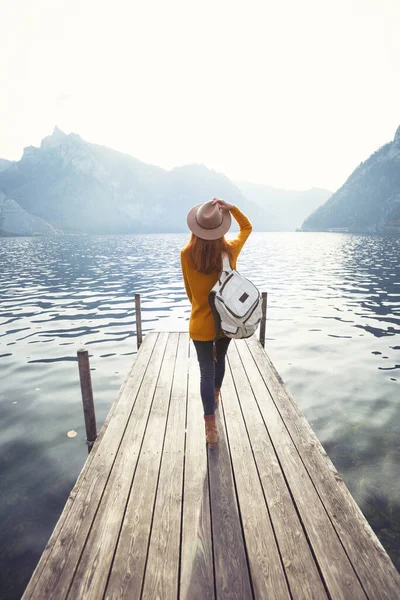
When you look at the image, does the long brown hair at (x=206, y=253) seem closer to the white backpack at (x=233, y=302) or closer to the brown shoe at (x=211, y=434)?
the white backpack at (x=233, y=302)

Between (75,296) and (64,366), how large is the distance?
34.0 feet

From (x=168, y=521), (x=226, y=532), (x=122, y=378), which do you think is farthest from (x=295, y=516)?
(x=122, y=378)

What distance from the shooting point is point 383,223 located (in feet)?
488

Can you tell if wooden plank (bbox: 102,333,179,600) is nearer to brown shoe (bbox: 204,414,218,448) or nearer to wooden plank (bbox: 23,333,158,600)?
wooden plank (bbox: 23,333,158,600)

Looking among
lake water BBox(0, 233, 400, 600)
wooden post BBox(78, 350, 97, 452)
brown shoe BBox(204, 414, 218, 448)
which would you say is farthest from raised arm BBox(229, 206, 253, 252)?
lake water BBox(0, 233, 400, 600)

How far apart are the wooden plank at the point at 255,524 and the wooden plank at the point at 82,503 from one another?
1.41 m

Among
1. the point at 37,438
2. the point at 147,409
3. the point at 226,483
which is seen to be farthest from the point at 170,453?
the point at 37,438

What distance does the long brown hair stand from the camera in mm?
3018

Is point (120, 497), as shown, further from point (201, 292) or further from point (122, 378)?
point (122, 378)

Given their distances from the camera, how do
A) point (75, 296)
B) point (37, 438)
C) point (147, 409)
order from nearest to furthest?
point (147, 409)
point (37, 438)
point (75, 296)

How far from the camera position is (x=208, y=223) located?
9.61 ft

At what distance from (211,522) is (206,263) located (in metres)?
2.35

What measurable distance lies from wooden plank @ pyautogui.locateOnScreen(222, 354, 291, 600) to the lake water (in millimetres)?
1928

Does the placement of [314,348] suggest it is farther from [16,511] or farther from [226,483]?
[16,511]
